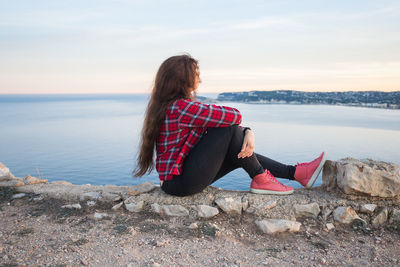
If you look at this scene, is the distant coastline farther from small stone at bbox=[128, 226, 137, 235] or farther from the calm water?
small stone at bbox=[128, 226, 137, 235]

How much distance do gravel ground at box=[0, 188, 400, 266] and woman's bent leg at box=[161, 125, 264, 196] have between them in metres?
0.48

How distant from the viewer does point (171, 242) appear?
10.2 feet

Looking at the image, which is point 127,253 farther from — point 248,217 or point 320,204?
point 320,204

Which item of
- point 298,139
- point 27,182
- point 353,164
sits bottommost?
point 298,139

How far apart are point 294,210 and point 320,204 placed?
334 mm

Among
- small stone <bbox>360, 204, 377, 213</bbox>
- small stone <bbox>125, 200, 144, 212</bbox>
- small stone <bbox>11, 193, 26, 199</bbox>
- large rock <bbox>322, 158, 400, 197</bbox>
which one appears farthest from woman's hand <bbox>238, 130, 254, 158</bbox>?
small stone <bbox>11, 193, 26, 199</bbox>

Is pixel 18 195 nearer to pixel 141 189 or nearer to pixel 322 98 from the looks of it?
pixel 141 189

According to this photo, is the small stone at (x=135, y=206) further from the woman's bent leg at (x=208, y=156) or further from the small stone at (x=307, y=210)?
the small stone at (x=307, y=210)

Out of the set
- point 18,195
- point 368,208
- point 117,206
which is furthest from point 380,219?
point 18,195

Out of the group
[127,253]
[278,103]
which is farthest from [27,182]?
[278,103]

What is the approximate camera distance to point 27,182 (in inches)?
185

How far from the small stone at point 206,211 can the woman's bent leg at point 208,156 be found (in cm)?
28

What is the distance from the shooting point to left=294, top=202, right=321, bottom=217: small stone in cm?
360

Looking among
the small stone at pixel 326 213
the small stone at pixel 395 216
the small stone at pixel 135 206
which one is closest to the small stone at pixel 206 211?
the small stone at pixel 135 206
